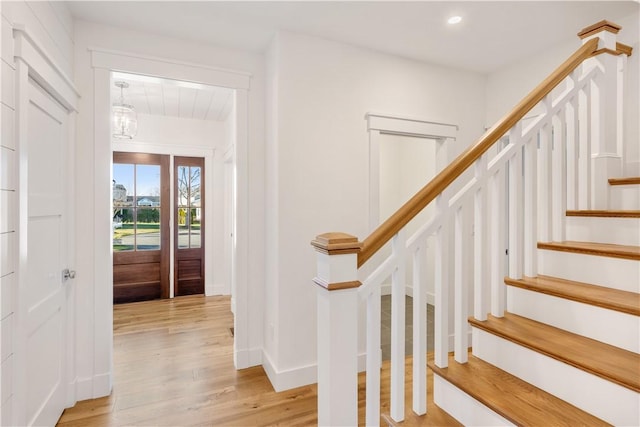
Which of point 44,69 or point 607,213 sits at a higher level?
point 44,69

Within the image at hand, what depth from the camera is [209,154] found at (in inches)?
200

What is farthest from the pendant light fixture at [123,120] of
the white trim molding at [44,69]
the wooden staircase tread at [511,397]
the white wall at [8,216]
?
the wooden staircase tread at [511,397]

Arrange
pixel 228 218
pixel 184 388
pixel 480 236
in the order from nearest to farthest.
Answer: pixel 480 236, pixel 184 388, pixel 228 218

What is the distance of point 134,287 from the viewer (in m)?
4.73

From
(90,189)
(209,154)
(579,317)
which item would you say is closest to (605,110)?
(579,317)

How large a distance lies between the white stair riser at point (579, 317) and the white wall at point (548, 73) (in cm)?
168

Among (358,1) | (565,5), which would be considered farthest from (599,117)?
(358,1)

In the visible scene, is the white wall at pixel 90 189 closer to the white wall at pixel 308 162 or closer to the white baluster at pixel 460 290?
the white wall at pixel 308 162

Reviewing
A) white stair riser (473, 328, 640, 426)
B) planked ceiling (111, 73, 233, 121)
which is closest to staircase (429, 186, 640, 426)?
white stair riser (473, 328, 640, 426)

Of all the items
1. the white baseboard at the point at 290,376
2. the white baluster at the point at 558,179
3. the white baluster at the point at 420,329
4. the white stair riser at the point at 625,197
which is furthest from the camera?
the white baseboard at the point at 290,376

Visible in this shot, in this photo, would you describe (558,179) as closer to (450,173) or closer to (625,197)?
(625,197)

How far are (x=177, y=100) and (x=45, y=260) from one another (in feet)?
9.24

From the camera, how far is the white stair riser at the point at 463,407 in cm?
121

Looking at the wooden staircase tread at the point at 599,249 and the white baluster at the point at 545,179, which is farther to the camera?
the white baluster at the point at 545,179
